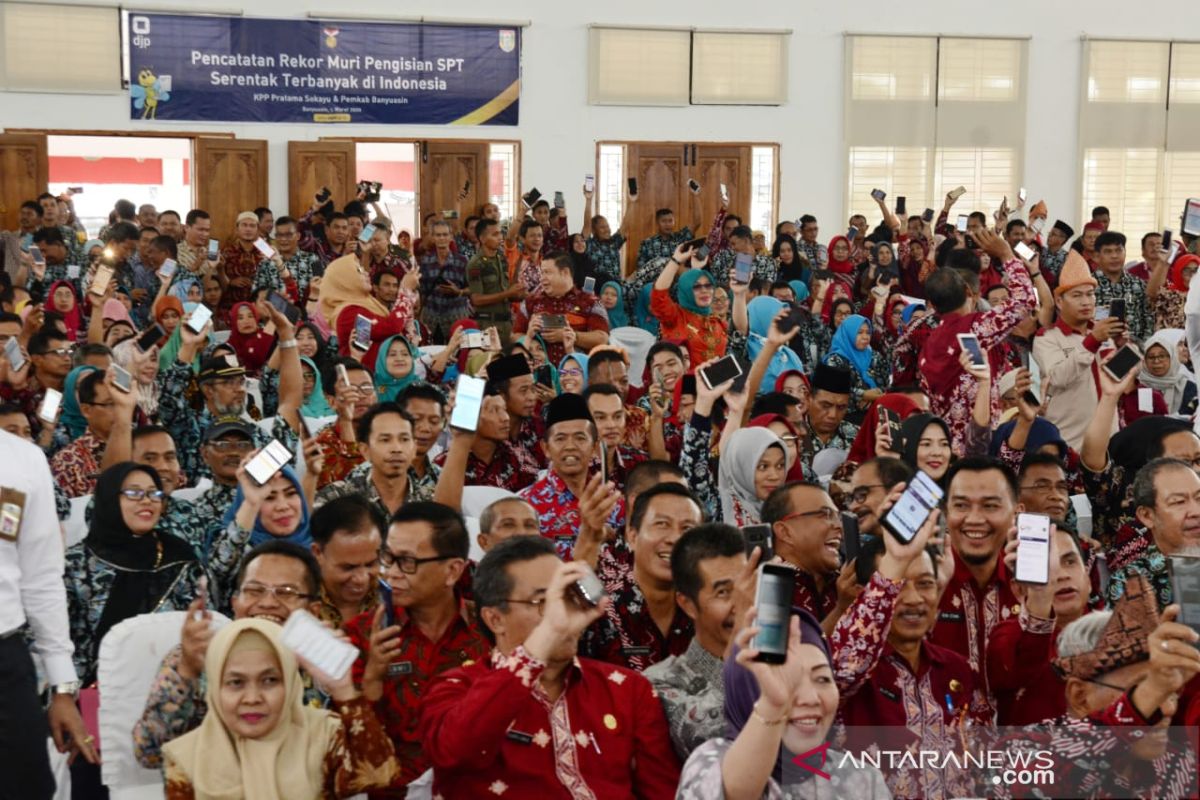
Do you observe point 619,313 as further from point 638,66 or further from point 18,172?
point 18,172

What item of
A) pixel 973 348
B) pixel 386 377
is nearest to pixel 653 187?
pixel 386 377

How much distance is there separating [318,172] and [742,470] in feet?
31.9

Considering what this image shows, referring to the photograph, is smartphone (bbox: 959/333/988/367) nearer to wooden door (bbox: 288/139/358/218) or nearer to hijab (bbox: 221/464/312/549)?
hijab (bbox: 221/464/312/549)

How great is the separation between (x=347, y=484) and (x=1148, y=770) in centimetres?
275

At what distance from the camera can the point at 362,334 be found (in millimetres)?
6793

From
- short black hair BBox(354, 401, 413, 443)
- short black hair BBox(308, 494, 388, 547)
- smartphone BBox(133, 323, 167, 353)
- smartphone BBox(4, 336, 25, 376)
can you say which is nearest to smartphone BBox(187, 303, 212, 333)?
smartphone BBox(133, 323, 167, 353)

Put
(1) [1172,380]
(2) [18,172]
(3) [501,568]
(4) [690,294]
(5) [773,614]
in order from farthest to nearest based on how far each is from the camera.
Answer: (2) [18,172] → (4) [690,294] → (1) [1172,380] → (3) [501,568] → (5) [773,614]

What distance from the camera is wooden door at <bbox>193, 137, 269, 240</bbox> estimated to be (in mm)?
13203

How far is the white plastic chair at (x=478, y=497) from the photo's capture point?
4801mm

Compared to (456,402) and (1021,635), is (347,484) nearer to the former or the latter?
(456,402)

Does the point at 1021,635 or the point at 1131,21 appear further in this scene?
the point at 1131,21

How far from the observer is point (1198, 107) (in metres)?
16.2

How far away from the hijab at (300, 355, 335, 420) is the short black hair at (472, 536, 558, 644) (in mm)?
3635

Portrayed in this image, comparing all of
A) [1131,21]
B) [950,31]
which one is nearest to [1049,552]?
[950,31]
